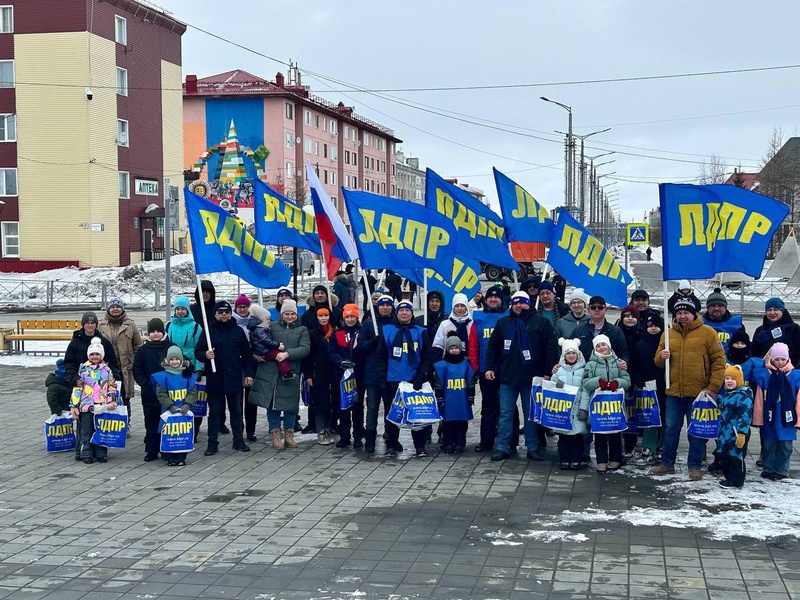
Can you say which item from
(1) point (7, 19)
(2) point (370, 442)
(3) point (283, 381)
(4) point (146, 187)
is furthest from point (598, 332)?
(4) point (146, 187)

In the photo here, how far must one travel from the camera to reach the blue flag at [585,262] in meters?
11.5

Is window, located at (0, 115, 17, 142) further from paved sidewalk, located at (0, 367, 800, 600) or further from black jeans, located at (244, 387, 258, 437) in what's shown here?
paved sidewalk, located at (0, 367, 800, 600)

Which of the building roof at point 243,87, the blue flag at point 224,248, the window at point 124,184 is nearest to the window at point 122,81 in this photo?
the window at point 124,184

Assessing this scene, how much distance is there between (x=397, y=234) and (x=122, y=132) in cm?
4269

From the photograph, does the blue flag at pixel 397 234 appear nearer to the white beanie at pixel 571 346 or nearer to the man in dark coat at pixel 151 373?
the white beanie at pixel 571 346

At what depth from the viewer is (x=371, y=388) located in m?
10.8

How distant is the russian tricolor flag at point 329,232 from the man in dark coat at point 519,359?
2877 millimetres

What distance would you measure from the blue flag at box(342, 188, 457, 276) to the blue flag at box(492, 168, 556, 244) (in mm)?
1531

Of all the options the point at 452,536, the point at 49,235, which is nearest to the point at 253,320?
the point at 452,536

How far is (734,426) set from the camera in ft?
29.3

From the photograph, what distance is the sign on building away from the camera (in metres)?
51.8

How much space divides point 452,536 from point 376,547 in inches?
25.0

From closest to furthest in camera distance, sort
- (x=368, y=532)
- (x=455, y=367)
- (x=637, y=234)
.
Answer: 1. (x=368, y=532)
2. (x=455, y=367)
3. (x=637, y=234)

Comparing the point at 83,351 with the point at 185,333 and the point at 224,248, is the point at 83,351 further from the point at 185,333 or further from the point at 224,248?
the point at 224,248
